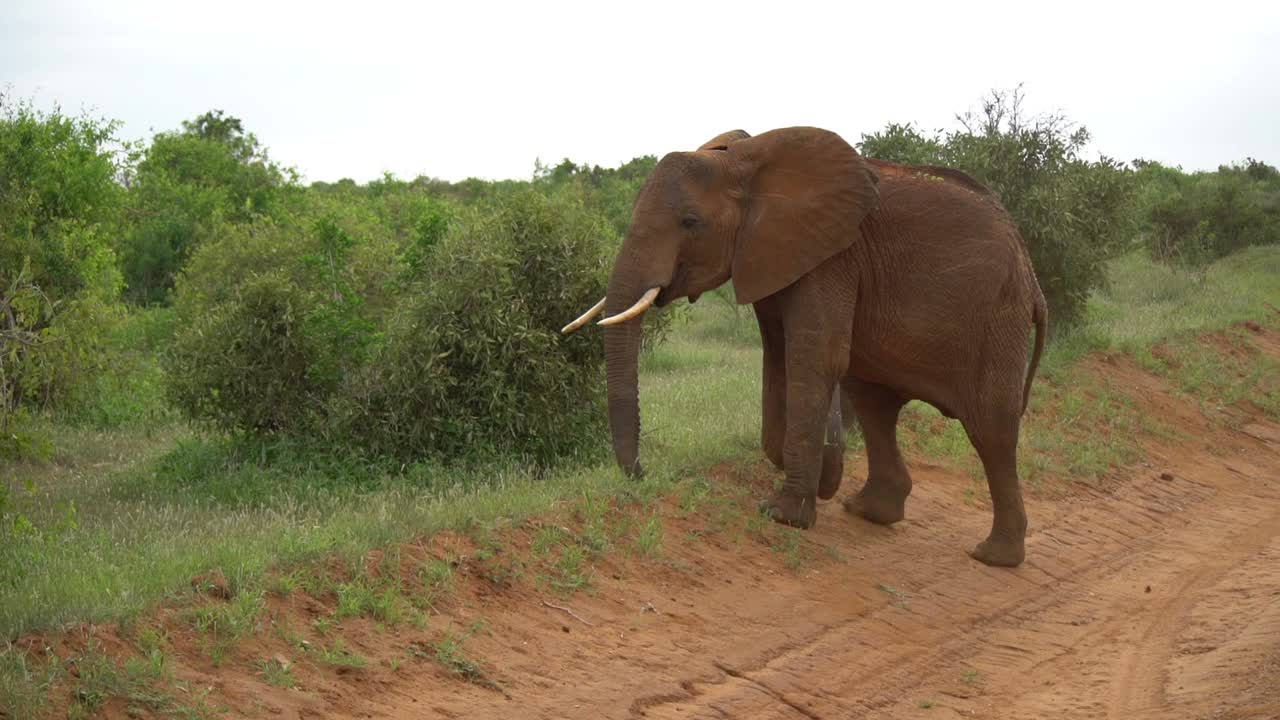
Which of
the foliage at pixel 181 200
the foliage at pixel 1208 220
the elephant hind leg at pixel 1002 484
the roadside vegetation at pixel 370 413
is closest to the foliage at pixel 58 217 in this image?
the roadside vegetation at pixel 370 413

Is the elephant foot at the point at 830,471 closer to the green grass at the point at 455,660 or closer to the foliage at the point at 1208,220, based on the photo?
the green grass at the point at 455,660

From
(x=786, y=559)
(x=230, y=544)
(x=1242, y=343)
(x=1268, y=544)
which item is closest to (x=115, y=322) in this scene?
(x=230, y=544)

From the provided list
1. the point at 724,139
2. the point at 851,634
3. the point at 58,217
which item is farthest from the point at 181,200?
the point at 851,634

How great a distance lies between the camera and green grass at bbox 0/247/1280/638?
23.7ft

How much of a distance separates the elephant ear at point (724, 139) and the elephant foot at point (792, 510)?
251 cm

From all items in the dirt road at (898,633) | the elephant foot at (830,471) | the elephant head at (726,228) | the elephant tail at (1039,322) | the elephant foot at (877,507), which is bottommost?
the dirt road at (898,633)

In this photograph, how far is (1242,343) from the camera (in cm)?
1975

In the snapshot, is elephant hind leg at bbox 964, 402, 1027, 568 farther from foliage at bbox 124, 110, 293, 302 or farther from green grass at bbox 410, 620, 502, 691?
foliage at bbox 124, 110, 293, 302

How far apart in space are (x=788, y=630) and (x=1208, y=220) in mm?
22758

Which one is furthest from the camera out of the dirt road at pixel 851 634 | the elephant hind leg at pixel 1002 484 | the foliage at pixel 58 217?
the foliage at pixel 58 217

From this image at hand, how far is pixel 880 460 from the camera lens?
10523mm

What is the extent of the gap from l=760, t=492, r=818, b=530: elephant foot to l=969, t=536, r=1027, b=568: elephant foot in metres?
1.38

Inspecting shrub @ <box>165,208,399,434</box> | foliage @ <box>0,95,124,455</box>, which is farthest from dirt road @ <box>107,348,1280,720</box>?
foliage @ <box>0,95,124,455</box>

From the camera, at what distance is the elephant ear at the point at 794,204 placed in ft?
31.2
